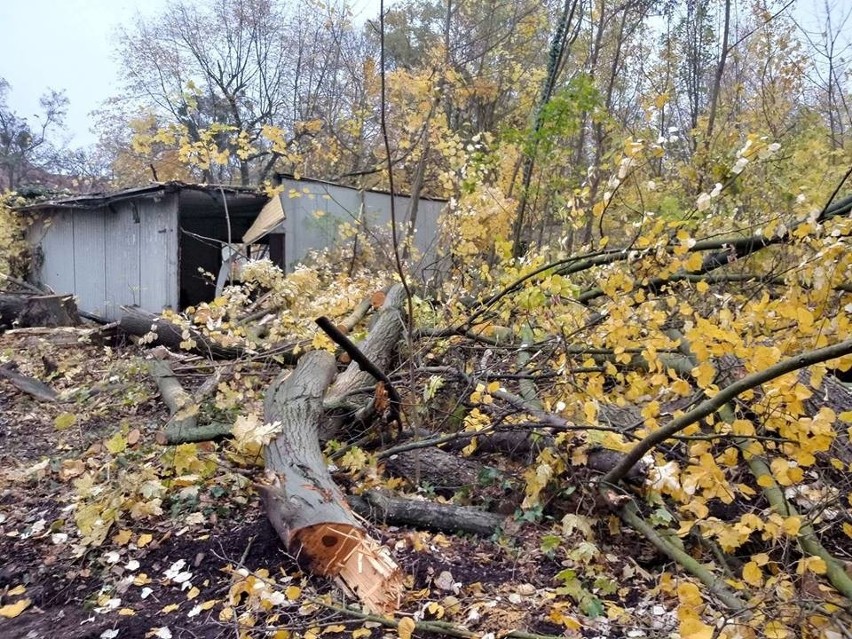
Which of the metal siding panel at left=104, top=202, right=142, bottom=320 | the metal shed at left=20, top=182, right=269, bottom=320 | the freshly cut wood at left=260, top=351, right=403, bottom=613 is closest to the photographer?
the freshly cut wood at left=260, top=351, right=403, bottom=613

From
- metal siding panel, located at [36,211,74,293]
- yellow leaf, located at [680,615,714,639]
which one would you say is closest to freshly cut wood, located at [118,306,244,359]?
yellow leaf, located at [680,615,714,639]

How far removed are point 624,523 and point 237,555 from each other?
186 centimetres

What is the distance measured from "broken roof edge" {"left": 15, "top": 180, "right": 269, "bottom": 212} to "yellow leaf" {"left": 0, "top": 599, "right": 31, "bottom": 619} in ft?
18.3

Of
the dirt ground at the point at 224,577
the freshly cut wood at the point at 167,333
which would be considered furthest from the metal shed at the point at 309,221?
the dirt ground at the point at 224,577

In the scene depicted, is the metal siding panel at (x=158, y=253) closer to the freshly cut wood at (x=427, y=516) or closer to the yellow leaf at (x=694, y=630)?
the freshly cut wood at (x=427, y=516)

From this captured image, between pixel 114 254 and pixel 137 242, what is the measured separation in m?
1.03

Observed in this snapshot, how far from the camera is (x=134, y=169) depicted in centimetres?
2150

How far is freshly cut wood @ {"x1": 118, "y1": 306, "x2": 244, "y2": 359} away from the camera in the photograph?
583 centimetres

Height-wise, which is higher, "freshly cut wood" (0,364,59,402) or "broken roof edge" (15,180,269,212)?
"broken roof edge" (15,180,269,212)

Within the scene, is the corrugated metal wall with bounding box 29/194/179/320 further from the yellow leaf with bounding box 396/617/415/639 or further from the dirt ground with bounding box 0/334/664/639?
the yellow leaf with bounding box 396/617/415/639

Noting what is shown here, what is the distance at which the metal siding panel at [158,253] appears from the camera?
375 inches

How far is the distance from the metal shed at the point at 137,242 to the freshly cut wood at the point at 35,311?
2.60 ft

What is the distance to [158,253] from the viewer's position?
9820 millimetres

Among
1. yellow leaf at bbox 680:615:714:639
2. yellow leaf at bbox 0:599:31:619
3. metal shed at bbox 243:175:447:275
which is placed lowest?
yellow leaf at bbox 0:599:31:619
